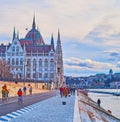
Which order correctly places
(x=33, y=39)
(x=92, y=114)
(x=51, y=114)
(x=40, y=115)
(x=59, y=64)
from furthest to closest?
(x=33, y=39) → (x=59, y=64) → (x=92, y=114) → (x=51, y=114) → (x=40, y=115)

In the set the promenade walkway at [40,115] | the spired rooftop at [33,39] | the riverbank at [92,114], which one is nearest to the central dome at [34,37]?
the spired rooftop at [33,39]

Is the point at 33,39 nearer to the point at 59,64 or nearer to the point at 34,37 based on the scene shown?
the point at 34,37

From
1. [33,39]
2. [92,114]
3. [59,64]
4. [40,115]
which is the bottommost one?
[92,114]

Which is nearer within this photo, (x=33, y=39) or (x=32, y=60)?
(x=32, y=60)

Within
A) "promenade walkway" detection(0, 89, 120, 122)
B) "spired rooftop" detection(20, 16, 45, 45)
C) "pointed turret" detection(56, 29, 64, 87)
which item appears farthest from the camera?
"spired rooftop" detection(20, 16, 45, 45)

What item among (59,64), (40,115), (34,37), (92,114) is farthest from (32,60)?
(40,115)

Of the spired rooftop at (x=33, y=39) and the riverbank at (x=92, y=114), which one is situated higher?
the spired rooftop at (x=33, y=39)

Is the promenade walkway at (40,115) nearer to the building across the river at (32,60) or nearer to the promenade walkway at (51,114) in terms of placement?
the promenade walkway at (51,114)

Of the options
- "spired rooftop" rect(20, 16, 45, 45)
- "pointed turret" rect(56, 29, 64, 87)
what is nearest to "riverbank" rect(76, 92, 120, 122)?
"pointed turret" rect(56, 29, 64, 87)

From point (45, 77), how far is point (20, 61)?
13.6 m

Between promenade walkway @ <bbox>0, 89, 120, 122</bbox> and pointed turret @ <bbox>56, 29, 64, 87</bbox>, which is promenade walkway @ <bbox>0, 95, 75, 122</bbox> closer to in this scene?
promenade walkway @ <bbox>0, 89, 120, 122</bbox>

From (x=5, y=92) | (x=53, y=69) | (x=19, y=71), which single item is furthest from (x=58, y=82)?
(x=5, y=92)

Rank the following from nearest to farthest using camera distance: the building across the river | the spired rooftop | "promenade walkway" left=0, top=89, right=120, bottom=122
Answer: "promenade walkway" left=0, top=89, right=120, bottom=122, the building across the river, the spired rooftop

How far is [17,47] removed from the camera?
177 metres
